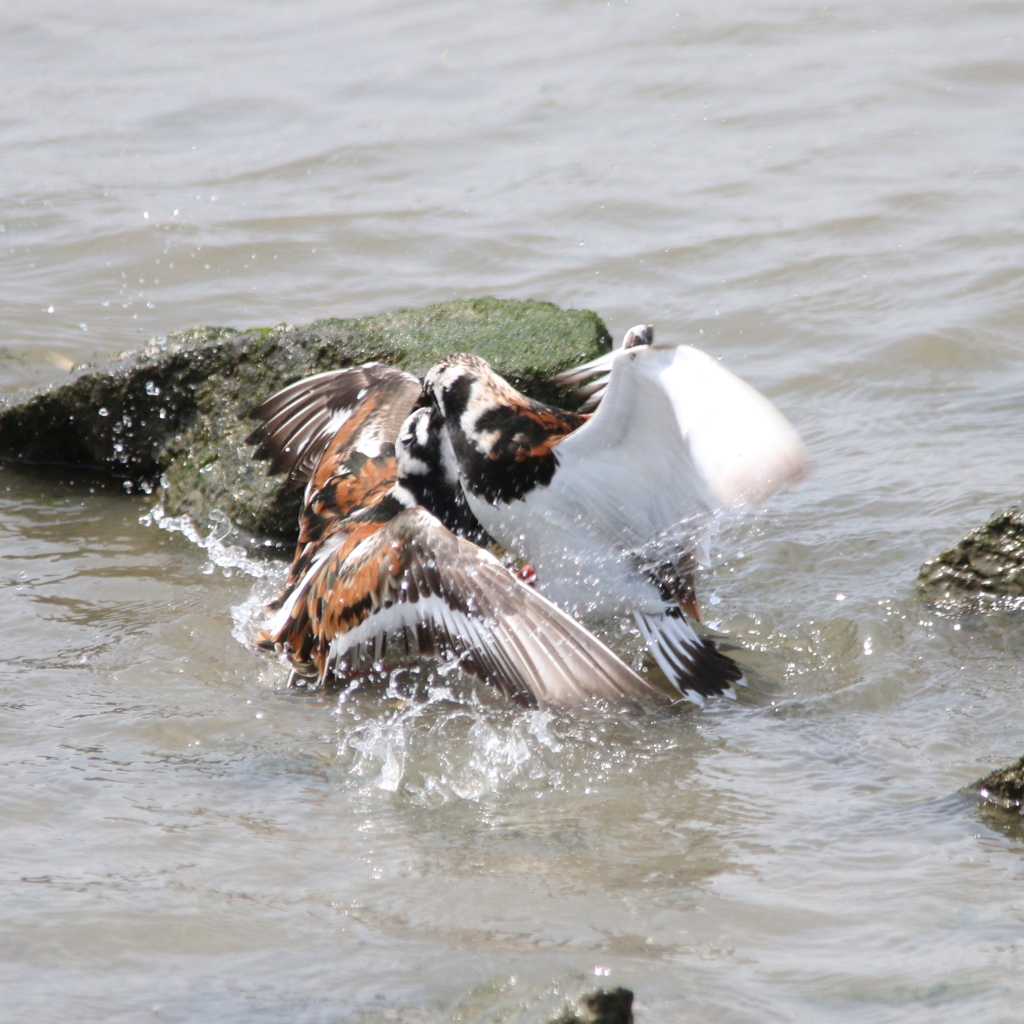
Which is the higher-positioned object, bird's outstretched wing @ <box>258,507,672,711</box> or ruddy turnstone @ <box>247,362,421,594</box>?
ruddy turnstone @ <box>247,362,421,594</box>

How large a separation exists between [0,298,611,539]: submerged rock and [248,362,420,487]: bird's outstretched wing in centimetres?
18

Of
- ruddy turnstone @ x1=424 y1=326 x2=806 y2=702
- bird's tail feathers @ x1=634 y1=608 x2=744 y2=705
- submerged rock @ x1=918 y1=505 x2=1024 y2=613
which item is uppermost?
ruddy turnstone @ x1=424 y1=326 x2=806 y2=702

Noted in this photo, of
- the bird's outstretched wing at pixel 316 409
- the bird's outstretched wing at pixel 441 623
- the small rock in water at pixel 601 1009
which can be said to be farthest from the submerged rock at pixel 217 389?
the small rock in water at pixel 601 1009

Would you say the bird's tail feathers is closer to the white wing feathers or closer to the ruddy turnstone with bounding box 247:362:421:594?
the white wing feathers

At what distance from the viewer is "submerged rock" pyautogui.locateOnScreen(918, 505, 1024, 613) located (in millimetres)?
4488

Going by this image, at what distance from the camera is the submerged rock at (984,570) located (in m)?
4.49

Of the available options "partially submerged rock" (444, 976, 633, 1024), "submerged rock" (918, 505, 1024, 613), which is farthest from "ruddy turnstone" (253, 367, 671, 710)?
"partially submerged rock" (444, 976, 633, 1024)

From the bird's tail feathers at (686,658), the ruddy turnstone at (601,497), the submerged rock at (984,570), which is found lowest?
the bird's tail feathers at (686,658)

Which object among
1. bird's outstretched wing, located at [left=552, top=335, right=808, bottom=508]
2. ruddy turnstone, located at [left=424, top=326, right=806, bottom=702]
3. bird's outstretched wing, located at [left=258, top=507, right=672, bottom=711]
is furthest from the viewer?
ruddy turnstone, located at [left=424, top=326, right=806, bottom=702]

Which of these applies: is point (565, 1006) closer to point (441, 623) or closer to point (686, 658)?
point (441, 623)

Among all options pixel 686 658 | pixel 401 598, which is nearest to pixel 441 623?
pixel 401 598

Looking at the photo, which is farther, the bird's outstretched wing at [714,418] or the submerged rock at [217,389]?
the submerged rock at [217,389]

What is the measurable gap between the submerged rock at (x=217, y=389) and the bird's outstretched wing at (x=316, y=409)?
0.58 ft

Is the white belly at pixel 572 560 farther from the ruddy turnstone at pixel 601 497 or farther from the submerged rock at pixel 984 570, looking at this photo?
the submerged rock at pixel 984 570
